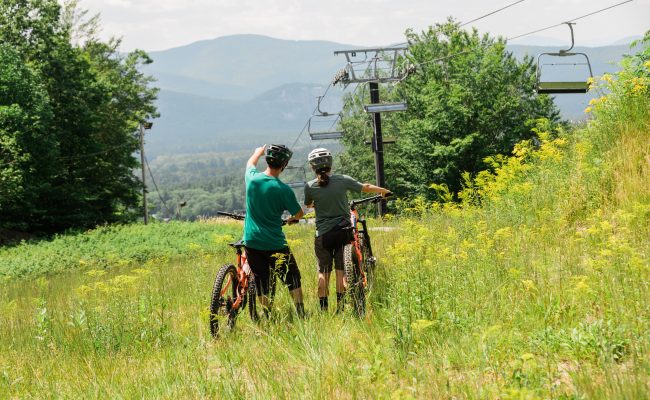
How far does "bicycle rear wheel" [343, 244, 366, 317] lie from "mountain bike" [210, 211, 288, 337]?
0.77 m

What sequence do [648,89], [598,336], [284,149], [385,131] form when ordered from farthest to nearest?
[385,131] < [648,89] < [284,149] < [598,336]

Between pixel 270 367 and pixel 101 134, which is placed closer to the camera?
pixel 270 367

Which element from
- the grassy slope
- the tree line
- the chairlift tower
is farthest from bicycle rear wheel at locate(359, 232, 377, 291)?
the tree line

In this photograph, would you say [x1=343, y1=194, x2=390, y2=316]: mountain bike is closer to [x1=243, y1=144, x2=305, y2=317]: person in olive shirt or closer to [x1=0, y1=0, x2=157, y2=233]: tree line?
[x1=243, y1=144, x2=305, y2=317]: person in olive shirt

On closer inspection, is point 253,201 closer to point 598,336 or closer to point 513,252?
point 513,252

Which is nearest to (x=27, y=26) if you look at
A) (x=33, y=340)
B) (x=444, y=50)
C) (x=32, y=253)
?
(x=32, y=253)

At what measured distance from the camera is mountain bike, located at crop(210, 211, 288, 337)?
577 centimetres

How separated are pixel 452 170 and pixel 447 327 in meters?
38.9

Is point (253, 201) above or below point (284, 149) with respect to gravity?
below

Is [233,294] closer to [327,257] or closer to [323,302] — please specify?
[323,302]

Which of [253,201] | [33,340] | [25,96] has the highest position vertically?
[25,96]

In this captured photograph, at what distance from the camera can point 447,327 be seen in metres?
4.46

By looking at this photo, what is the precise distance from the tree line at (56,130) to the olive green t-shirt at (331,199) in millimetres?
32196

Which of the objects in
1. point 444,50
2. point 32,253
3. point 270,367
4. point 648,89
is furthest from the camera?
point 444,50
